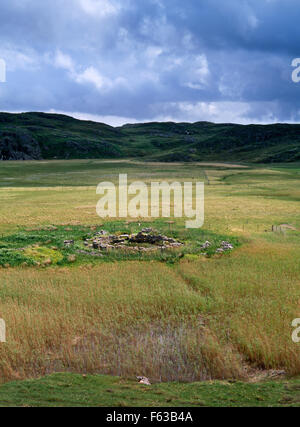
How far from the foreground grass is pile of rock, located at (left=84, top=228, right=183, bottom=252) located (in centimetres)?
1781

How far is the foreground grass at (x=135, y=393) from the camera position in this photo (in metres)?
10.1

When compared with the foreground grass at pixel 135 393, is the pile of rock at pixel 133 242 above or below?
above

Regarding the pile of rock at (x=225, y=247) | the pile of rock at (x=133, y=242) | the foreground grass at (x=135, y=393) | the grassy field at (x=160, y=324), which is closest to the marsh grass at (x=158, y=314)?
the grassy field at (x=160, y=324)

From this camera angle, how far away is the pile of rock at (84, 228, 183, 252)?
29905 mm

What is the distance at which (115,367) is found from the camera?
13.3 metres

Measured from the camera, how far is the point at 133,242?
31.6 metres

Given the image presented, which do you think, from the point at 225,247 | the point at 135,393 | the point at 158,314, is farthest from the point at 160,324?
the point at 225,247

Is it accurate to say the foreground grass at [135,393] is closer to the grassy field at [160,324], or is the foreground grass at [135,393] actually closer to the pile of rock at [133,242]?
the grassy field at [160,324]

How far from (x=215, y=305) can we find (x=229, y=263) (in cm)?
798

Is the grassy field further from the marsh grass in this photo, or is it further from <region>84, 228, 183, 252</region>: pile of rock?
<region>84, 228, 183, 252</region>: pile of rock

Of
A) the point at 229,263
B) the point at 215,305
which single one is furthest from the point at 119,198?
the point at 215,305

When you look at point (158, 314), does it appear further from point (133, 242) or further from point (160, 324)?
point (133, 242)

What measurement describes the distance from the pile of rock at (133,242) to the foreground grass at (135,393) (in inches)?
701

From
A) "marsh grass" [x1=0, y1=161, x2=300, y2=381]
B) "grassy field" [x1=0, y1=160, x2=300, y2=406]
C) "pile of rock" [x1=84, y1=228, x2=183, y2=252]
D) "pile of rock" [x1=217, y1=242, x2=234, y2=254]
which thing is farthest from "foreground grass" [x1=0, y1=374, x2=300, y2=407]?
"pile of rock" [x1=84, y1=228, x2=183, y2=252]
